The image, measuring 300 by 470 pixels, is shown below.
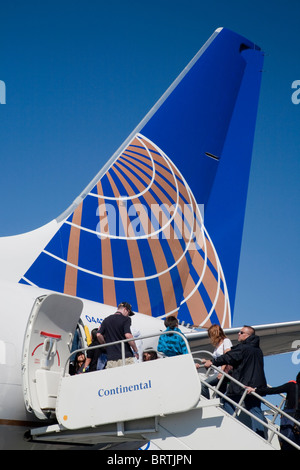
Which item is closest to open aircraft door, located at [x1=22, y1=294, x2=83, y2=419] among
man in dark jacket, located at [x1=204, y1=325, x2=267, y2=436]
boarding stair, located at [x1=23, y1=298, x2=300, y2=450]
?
boarding stair, located at [x1=23, y1=298, x2=300, y2=450]

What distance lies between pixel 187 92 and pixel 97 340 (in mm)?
7774

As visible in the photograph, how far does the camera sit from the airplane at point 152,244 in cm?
802

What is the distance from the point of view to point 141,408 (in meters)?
7.15

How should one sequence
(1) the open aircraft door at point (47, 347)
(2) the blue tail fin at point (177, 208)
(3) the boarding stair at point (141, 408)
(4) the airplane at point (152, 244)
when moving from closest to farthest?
(3) the boarding stair at point (141, 408)
(1) the open aircraft door at point (47, 347)
(4) the airplane at point (152, 244)
(2) the blue tail fin at point (177, 208)

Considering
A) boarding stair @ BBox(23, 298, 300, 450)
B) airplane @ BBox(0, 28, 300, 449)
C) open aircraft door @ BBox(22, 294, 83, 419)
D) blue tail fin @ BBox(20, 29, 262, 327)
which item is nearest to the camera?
boarding stair @ BBox(23, 298, 300, 450)

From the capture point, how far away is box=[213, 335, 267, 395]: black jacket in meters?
7.80

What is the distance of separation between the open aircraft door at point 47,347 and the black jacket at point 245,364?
1.97m

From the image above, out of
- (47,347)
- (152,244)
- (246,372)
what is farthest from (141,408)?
(152,244)

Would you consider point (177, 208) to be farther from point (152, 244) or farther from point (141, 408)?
point (141, 408)

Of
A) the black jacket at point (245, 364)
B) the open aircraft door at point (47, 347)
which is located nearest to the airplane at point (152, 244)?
the open aircraft door at point (47, 347)

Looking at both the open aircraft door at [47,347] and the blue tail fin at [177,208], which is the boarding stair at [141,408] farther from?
the blue tail fin at [177,208]

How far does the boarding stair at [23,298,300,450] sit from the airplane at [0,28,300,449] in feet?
0.67

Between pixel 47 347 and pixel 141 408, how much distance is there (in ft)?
5.19

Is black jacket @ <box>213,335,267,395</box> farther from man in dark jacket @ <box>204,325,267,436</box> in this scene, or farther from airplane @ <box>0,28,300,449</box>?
airplane @ <box>0,28,300,449</box>
